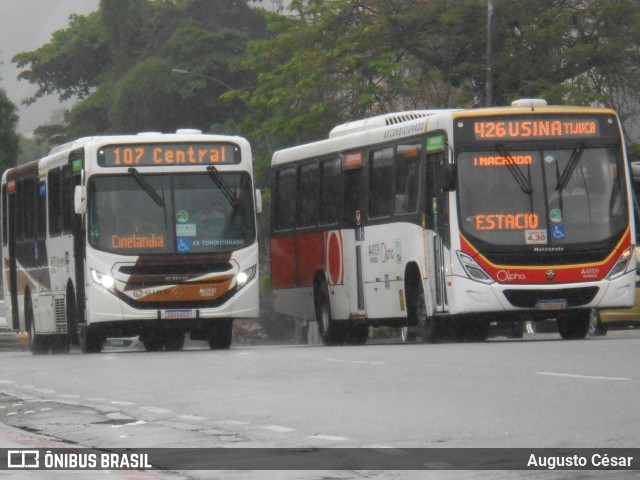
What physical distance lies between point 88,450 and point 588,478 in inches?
142

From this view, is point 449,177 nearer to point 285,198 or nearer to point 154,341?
point 285,198

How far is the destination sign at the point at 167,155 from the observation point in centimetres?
2602

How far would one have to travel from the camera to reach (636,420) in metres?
11.0

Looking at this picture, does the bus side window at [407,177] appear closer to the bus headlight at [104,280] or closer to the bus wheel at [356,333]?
the bus wheel at [356,333]

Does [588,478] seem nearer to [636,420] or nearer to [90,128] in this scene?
[636,420]

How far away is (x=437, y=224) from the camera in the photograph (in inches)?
926

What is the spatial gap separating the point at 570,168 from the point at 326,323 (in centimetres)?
611

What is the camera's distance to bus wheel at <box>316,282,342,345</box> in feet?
91.0

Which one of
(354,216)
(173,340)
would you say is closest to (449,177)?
(354,216)

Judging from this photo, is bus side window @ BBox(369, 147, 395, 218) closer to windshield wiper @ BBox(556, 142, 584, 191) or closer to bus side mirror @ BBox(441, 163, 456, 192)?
bus side mirror @ BBox(441, 163, 456, 192)

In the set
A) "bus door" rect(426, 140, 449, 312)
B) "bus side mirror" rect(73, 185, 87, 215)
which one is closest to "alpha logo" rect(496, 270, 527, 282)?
"bus door" rect(426, 140, 449, 312)

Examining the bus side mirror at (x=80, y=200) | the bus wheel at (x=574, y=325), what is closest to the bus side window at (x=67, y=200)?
the bus side mirror at (x=80, y=200)

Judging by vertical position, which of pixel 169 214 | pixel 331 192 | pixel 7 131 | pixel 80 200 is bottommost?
pixel 169 214

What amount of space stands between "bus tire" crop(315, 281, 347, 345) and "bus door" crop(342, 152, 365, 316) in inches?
34.4
